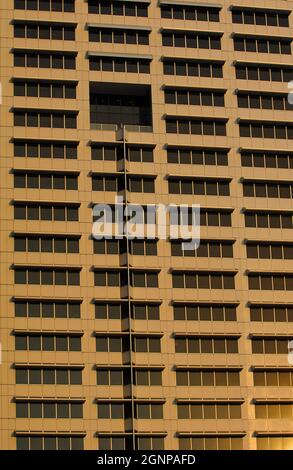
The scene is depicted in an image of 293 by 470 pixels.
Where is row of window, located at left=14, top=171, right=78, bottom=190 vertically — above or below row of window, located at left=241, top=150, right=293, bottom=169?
below

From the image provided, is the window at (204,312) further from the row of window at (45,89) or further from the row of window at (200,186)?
the row of window at (45,89)

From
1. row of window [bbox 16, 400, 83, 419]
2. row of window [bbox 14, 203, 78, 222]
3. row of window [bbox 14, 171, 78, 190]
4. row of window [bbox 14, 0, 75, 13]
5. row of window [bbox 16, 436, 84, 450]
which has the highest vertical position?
row of window [bbox 14, 0, 75, 13]

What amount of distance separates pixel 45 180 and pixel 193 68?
19.9 m

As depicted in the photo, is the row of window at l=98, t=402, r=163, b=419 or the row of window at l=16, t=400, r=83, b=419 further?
the row of window at l=98, t=402, r=163, b=419

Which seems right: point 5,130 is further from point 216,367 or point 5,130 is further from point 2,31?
point 216,367

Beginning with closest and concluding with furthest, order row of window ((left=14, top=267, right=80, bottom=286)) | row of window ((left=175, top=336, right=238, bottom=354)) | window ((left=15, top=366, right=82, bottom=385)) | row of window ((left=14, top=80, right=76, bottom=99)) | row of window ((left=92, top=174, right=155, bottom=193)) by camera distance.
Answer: window ((left=15, top=366, right=82, bottom=385)) < row of window ((left=14, top=267, right=80, bottom=286)) < row of window ((left=175, top=336, right=238, bottom=354)) < row of window ((left=92, top=174, right=155, bottom=193)) < row of window ((left=14, top=80, right=76, bottom=99))

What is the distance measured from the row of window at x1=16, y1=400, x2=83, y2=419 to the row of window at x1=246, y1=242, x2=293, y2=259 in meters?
23.2

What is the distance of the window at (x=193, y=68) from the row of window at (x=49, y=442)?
3886 cm

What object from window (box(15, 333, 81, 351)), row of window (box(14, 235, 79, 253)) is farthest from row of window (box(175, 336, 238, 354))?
row of window (box(14, 235, 79, 253))

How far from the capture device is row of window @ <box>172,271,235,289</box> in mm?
125188

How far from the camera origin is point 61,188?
126125 millimetres

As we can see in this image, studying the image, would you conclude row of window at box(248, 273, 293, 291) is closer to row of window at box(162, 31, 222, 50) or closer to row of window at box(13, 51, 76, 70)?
row of window at box(162, 31, 222, 50)
